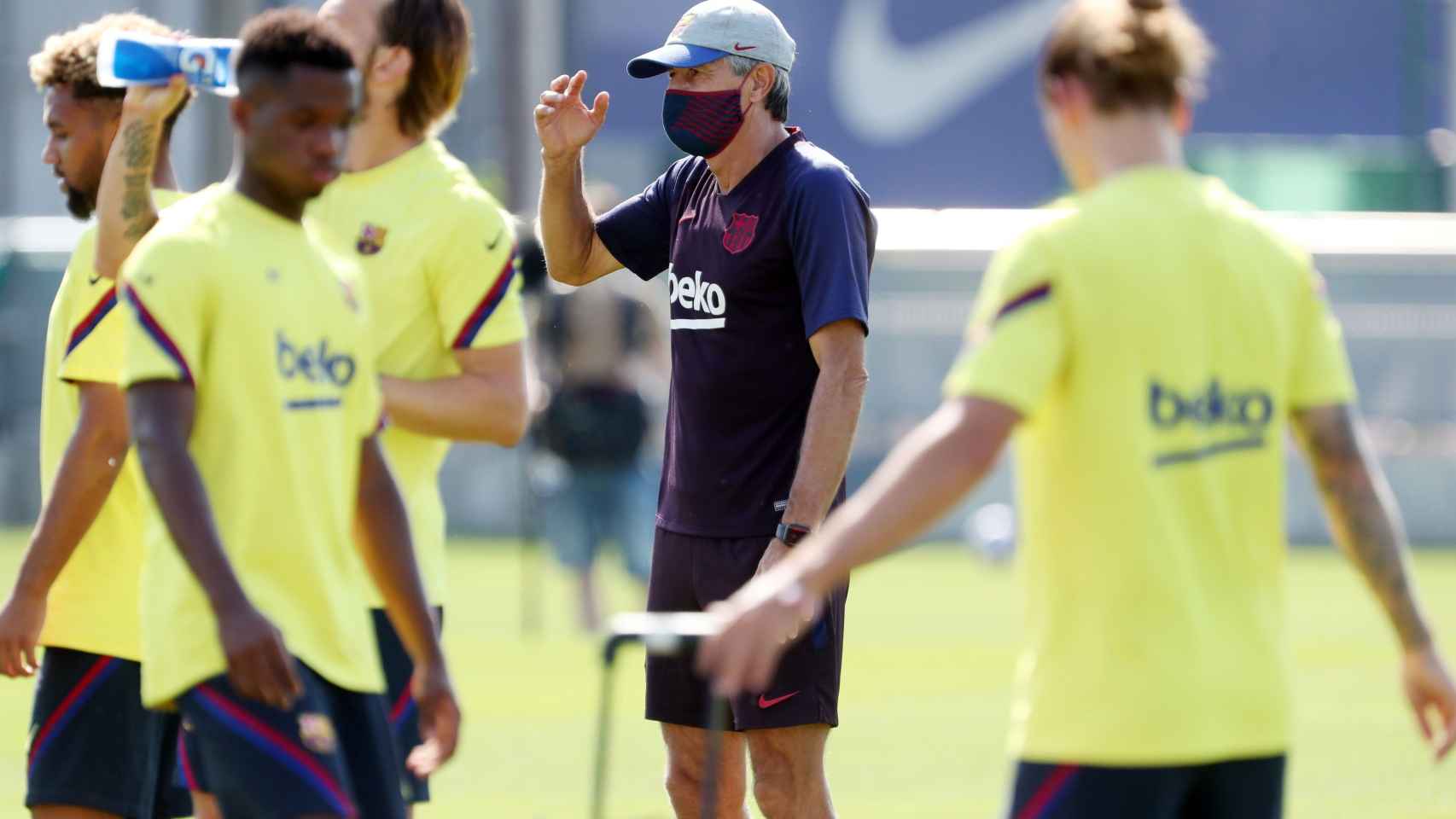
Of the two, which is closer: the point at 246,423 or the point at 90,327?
the point at 246,423

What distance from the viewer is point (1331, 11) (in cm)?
2520

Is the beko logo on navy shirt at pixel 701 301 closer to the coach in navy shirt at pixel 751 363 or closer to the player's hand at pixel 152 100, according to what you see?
the coach in navy shirt at pixel 751 363

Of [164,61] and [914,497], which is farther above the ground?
[164,61]

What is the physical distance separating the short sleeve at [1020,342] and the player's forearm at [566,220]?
2.69m

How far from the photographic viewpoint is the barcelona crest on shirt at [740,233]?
5816 millimetres

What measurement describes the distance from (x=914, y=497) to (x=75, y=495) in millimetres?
2093

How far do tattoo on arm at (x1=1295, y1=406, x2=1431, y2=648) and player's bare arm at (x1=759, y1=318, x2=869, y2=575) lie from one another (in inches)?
68.0

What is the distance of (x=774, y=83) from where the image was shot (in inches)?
235

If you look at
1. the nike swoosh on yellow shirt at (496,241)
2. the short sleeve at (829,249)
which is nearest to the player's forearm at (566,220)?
the short sleeve at (829,249)

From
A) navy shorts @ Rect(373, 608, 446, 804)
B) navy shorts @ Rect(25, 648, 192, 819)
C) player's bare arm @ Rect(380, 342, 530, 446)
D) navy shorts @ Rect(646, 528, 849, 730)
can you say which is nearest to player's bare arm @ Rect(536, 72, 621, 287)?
navy shorts @ Rect(646, 528, 849, 730)

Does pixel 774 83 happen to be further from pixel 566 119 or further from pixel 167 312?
pixel 167 312

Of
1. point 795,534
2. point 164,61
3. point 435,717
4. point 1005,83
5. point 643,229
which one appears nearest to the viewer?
point 435,717

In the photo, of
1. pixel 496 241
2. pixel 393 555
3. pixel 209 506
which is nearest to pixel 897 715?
pixel 496 241

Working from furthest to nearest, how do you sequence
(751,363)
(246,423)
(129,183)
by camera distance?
(751,363)
(129,183)
(246,423)
